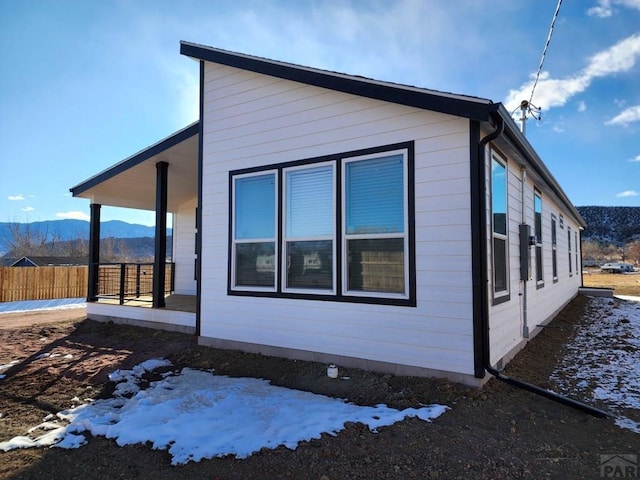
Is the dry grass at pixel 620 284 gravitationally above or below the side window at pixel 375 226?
below

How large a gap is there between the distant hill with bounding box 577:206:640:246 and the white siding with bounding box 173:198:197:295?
73.3 m

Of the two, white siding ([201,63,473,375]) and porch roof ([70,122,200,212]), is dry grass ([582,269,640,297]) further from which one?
porch roof ([70,122,200,212])

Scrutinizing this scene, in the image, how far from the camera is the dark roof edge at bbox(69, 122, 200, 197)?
263 inches

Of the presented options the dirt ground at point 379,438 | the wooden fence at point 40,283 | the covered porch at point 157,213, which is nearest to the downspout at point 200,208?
the covered porch at point 157,213

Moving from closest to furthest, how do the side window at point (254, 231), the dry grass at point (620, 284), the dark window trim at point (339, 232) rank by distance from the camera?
the dark window trim at point (339, 232) < the side window at point (254, 231) < the dry grass at point (620, 284)

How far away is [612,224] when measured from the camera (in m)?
70.6

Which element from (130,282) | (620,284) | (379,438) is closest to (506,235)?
(379,438)

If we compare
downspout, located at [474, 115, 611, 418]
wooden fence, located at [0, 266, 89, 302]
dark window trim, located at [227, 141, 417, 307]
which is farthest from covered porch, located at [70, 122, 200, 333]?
wooden fence, located at [0, 266, 89, 302]

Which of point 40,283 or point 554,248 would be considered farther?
point 40,283

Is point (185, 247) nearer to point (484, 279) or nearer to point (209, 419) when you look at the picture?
point (209, 419)

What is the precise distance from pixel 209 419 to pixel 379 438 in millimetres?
1494

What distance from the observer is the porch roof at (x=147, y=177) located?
23.0 feet

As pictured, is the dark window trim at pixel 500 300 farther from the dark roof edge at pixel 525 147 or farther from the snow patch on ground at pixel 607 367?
the dark roof edge at pixel 525 147

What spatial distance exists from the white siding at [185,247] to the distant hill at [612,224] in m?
73.3
